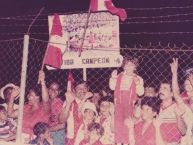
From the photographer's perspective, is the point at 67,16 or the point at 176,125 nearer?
the point at 176,125

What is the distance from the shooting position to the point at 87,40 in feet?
23.8

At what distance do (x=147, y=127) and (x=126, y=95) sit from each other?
1.67 feet

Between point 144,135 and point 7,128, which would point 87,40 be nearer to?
point 7,128

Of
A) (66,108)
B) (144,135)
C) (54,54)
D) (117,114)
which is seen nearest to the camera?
(144,135)

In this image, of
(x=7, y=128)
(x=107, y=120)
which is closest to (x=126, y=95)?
(x=107, y=120)

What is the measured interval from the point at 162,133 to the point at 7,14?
4959 millimetres

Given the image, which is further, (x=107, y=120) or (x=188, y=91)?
(x=107, y=120)

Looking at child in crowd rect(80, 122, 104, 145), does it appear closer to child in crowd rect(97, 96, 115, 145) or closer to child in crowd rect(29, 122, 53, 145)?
child in crowd rect(97, 96, 115, 145)

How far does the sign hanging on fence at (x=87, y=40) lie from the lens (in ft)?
22.6

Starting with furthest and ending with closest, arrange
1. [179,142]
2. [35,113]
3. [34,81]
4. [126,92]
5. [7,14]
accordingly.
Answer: [7,14] < [34,81] < [35,113] < [126,92] < [179,142]

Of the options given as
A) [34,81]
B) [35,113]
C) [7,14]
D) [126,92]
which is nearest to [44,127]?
[35,113]

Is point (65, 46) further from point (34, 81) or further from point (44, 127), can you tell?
point (34, 81)

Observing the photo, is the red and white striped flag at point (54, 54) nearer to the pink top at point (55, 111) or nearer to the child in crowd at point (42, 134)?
the pink top at point (55, 111)

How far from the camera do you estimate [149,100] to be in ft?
20.5
